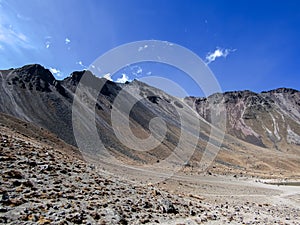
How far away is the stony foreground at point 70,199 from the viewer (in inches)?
503

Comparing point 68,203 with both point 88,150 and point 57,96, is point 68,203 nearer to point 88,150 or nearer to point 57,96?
point 88,150

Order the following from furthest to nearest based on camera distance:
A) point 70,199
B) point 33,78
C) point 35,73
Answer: point 35,73 < point 33,78 < point 70,199

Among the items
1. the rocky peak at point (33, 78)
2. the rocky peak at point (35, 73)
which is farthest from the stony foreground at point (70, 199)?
the rocky peak at point (35, 73)

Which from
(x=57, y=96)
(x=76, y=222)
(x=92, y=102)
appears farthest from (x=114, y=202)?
(x=92, y=102)

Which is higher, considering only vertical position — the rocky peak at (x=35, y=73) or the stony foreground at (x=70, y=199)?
the rocky peak at (x=35, y=73)

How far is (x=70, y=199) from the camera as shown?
15.1 m

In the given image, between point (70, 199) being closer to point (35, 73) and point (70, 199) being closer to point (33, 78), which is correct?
point (33, 78)

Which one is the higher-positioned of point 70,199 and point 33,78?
point 33,78

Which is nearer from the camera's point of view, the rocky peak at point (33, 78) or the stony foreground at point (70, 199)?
the stony foreground at point (70, 199)

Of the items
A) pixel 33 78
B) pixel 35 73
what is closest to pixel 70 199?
pixel 33 78

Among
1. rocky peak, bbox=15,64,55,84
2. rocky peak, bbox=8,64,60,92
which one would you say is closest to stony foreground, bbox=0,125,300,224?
rocky peak, bbox=8,64,60,92

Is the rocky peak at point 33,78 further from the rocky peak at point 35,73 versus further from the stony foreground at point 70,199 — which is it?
the stony foreground at point 70,199

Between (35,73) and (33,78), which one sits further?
(35,73)

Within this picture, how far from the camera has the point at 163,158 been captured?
9238 cm
